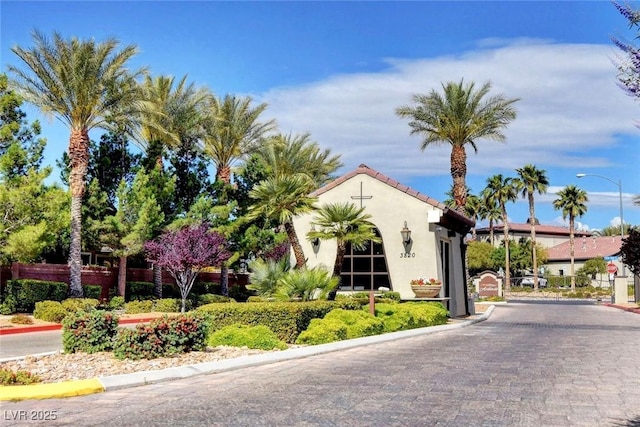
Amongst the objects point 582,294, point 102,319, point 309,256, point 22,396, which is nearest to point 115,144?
point 309,256

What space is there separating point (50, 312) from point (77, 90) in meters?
9.88

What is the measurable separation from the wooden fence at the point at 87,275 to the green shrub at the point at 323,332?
17273 millimetres

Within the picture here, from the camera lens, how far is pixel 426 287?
24875 millimetres

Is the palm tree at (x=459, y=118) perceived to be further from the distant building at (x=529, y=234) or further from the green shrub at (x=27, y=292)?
the distant building at (x=529, y=234)

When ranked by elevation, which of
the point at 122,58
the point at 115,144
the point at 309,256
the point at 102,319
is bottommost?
the point at 102,319

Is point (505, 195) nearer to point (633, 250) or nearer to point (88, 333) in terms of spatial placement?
point (633, 250)

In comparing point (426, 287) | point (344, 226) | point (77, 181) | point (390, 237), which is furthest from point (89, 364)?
point (77, 181)

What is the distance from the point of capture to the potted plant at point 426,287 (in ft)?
81.8

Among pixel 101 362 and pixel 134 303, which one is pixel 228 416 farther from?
pixel 134 303

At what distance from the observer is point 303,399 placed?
8.84 m

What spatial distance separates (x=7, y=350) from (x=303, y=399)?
9.21m

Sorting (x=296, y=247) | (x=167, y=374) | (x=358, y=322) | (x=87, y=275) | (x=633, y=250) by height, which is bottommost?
(x=167, y=374)

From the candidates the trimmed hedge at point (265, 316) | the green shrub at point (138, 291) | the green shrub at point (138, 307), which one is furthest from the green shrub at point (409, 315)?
the green shrub at point (138, 291)

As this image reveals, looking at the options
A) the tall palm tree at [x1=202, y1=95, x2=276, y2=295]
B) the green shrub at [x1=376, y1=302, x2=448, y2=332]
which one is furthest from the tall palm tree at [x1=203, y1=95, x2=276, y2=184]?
the green shrub at [x1=376, y1=302, x2=448, y2=332]
